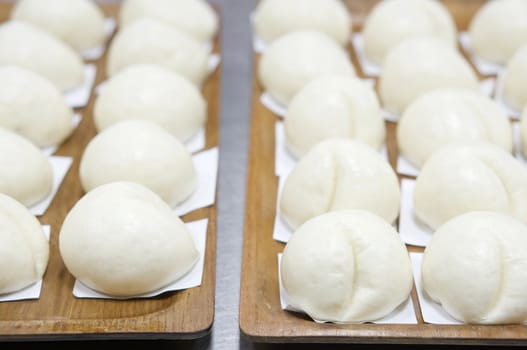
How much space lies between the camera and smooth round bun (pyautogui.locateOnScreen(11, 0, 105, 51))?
2340 millimetres

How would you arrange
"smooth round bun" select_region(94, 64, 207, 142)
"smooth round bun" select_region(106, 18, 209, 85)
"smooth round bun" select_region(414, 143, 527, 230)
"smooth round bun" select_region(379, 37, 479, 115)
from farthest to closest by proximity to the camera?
1. "smooth round bun" select_region(106, 18, 209, 85)
2. "smooth round bun" select_region(379, 37, 479, 115)
3. "smooth round bun" select_region(94, 64, 207, 142)
4. "smooth round bun" select_region(414, 143, 527, 230)

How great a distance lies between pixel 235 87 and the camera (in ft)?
7.61

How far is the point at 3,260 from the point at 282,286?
592 mm

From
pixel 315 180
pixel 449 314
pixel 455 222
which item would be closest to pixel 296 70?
pixel 315 180

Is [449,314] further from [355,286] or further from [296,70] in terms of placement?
[296,70]

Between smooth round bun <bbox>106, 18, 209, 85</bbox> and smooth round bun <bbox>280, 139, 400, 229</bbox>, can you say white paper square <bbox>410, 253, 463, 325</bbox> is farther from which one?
smooth round bun <bbox>106, 18, 209, 85</bbox>

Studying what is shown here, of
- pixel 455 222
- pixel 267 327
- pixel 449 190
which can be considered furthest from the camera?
pixel 449 190

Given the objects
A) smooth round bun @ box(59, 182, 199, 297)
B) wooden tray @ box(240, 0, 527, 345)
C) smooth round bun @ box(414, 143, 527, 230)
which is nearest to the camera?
wooden tray @ box(240, 0, 527, 345)

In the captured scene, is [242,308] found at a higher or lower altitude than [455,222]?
lower

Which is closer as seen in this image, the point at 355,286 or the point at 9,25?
the point at 355,286

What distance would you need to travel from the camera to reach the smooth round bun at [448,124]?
5.75 ft

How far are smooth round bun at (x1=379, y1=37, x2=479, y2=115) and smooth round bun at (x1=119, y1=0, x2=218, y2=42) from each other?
0.73m

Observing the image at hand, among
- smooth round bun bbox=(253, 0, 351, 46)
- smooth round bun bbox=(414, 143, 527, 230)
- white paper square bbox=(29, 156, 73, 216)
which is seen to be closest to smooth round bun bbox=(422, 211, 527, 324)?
smooth round bun bbox=(414, 143, 527, 230)

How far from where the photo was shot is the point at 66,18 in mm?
2346
